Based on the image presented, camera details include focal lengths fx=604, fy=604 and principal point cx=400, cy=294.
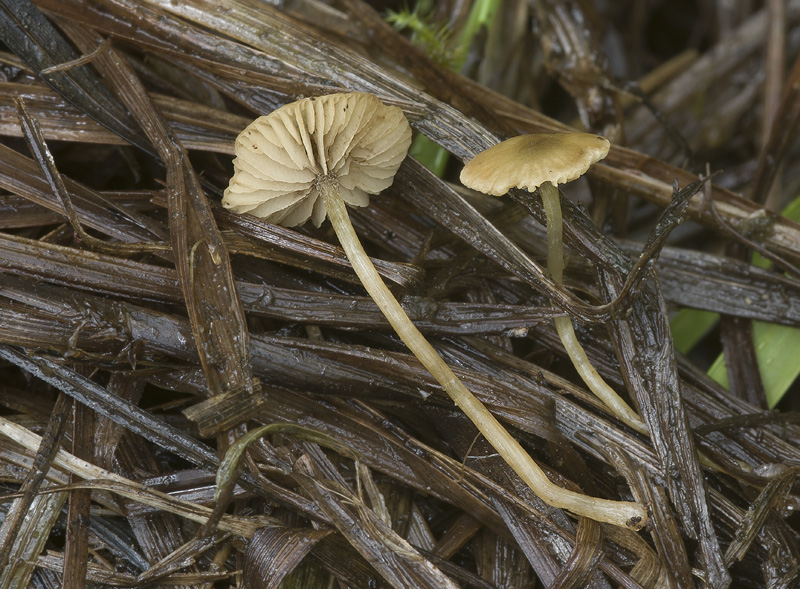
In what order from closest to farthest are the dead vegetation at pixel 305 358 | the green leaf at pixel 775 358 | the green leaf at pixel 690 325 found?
the dead vegetation at pixel 305 358, the green leaf at pixel 775 358, the green leaf at pixel 690 325

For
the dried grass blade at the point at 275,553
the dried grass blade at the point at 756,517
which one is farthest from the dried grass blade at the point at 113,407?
the dried grass blade at the point at 756,517

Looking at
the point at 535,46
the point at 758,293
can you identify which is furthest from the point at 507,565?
the point at 535,46

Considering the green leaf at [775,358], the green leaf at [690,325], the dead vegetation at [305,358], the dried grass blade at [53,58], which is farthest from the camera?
the green leaf at [690,325]

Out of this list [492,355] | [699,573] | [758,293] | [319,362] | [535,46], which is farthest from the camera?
[535,46]

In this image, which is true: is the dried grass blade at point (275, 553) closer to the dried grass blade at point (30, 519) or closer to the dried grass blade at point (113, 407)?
the dried grass blade at point (113, 407)

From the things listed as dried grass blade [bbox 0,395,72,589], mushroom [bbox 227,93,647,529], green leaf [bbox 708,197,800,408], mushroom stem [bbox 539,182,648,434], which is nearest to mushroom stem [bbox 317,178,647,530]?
mushroom [bbox 227,93,647,529]

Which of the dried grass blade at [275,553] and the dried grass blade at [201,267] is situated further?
the dried grass blade at [201,267]

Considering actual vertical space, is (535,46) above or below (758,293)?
above

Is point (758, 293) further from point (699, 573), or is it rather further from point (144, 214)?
point (144, 214)
